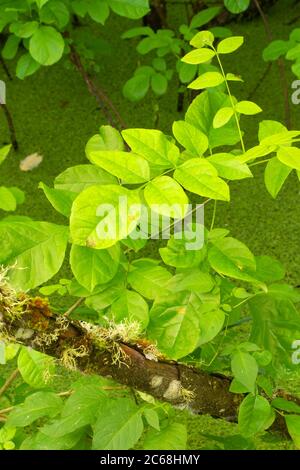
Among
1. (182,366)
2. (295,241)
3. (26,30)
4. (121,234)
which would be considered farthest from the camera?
(295,241)

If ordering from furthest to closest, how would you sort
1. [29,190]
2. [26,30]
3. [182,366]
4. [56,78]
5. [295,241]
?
[56,78] → [29,190] → [295,241] → [26,30] → [182,366]

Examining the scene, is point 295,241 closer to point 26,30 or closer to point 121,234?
point 26,30

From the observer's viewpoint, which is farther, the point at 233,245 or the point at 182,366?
the point at 182,366

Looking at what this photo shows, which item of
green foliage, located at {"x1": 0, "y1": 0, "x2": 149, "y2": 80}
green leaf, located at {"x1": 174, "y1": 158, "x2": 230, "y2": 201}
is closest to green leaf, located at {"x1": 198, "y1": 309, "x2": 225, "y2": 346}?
green leaf, located at {"x1": 174, "y1": 158, "x2": 230, "y2": 201}

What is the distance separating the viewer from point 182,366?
112 cm

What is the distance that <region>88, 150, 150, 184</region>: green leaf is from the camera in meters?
0.84

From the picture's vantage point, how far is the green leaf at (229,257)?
96 cm

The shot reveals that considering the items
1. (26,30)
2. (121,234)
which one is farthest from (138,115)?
(121,234)

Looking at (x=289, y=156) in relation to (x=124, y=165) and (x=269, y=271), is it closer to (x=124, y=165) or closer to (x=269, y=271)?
(x=124, y=165)

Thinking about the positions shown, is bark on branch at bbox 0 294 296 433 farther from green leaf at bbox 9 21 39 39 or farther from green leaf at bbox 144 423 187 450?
green leaf at bbox 9 21 39 39

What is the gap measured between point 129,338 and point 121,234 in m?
0.29

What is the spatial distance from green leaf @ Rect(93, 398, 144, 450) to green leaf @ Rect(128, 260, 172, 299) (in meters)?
0.15

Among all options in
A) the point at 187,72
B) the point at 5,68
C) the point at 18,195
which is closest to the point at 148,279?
the point at 18,195

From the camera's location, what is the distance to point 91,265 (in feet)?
2.93
